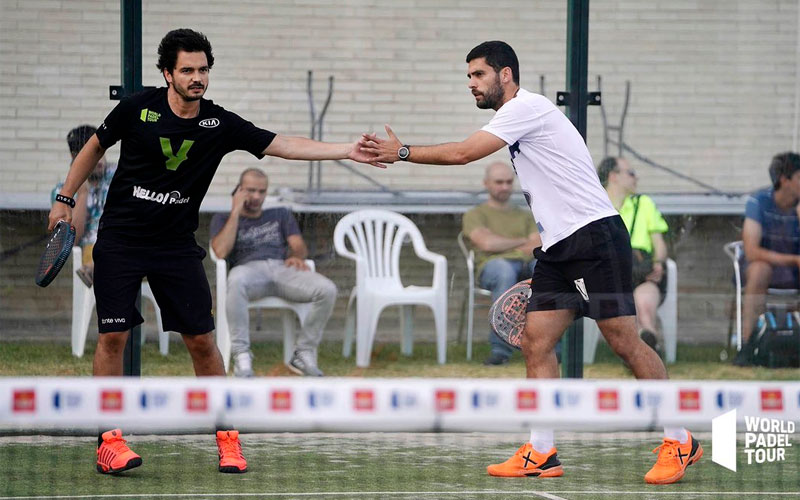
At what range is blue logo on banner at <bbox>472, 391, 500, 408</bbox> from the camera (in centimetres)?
429

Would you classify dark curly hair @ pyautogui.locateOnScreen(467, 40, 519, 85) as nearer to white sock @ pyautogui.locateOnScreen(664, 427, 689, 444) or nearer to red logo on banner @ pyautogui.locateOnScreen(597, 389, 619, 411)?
white sock @ pyautogui.locateOnScreen(664, 427, 689, 444)

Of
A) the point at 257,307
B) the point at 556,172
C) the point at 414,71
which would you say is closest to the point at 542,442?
the point at 556,172

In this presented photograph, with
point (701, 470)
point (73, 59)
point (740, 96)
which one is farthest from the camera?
point (740, 96)

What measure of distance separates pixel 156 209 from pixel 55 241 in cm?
45

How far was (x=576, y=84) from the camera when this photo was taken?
7.55m

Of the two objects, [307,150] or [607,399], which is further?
[307,150]

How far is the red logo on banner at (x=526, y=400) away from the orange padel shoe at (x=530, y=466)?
1790 mm

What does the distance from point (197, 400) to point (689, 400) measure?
1630 millimetres

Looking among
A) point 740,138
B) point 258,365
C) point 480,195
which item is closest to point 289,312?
point 258,365

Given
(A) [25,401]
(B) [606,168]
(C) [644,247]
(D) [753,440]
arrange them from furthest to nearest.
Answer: (C) [644,247] → (B) [606,168] → (D) [753,440] → (A) [25,401]

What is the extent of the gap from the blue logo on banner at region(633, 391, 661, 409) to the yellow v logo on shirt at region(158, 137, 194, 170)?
241cm

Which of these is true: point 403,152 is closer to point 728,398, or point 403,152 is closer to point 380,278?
point 728,398

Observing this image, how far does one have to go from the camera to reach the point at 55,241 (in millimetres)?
5777

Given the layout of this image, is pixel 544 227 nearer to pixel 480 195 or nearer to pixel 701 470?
pixel 701 470
